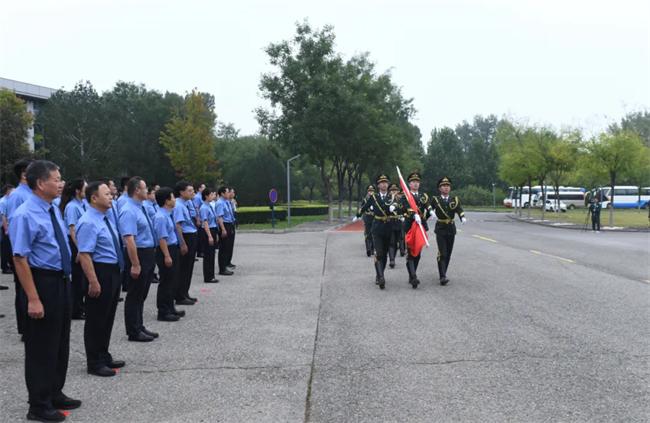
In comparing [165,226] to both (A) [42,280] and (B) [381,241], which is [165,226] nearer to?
(A) [42,280]

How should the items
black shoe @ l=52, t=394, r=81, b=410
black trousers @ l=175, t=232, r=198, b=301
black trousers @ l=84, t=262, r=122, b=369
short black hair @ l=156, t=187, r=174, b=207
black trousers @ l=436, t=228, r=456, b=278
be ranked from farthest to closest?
black trousers @ l=436, t=228, r=456, b=278 < black trousers @ l=175, t=232, r=198, b=301 < short black hair @ l=156, t=187, r=174, b=207 < black trousers @ l=84, t=262, r=122, b=369 < black shoe @ l=52, t=394, r=81, b=410

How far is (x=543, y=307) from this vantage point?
8.22 metres

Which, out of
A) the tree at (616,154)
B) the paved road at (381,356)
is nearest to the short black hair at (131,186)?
the paved road at (381,356)

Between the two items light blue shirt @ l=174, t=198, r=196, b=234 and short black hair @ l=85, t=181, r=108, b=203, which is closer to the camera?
short black hair @ l=85, t=181, r=108, b=203

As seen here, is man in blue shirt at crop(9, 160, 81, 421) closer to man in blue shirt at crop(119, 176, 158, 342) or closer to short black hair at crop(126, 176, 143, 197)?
man in blue shirt at crop(119, 176, 158, 342)

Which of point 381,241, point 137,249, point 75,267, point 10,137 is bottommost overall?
point 75,267

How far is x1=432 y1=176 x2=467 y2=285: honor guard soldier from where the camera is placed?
1034cm

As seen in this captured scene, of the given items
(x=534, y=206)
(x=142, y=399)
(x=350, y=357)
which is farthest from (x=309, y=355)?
(x=534, y=206)

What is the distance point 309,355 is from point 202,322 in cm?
221

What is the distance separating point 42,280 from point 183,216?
4118mm

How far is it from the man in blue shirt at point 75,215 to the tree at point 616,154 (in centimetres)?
2870

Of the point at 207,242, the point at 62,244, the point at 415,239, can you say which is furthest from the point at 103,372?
the point at 415,239

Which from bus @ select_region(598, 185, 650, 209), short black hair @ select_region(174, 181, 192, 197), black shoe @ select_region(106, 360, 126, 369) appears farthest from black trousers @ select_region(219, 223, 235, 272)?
bus @ select_region(598, 185, 650, 209)

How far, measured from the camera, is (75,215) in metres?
7.78
